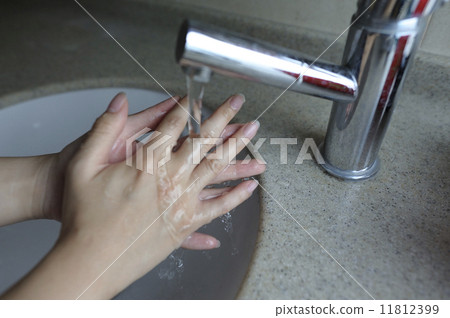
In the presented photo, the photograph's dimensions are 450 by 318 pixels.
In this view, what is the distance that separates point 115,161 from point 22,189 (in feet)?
0.46

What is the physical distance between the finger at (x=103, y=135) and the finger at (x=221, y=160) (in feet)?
0.35

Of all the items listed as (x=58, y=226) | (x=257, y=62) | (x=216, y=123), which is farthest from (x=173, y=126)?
(x=58, y=226)

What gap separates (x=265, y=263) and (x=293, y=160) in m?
0.18

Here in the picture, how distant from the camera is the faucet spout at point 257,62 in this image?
0.32 meters

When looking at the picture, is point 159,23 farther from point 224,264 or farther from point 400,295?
point 400,295

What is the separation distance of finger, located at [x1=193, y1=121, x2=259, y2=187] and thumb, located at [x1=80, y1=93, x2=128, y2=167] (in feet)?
0.35

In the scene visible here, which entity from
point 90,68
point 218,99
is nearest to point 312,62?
point 218,99

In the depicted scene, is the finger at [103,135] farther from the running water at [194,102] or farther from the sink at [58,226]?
the sink at [58,226]

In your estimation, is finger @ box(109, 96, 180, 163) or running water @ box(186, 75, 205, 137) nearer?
running water @ box(186, 75, 205, 137)

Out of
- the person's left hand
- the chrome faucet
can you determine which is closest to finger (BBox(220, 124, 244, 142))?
the person's left hand

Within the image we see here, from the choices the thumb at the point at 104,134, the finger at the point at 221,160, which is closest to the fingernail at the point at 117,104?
the thumb at the point at 104,134

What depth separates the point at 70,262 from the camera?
1.24 feet

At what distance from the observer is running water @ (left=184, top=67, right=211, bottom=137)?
35 cm

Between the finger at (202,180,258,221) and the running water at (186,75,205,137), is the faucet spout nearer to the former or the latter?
the running water at (186,75,205,137)
